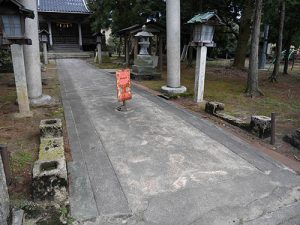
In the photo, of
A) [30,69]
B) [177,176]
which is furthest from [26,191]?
[30,69]

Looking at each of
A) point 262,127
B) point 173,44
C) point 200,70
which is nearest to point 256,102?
point 200,70

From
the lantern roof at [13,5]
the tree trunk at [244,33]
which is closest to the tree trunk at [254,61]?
the lantern roof at [13,5]

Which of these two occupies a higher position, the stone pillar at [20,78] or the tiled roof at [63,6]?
the tiled roof at [63,6]

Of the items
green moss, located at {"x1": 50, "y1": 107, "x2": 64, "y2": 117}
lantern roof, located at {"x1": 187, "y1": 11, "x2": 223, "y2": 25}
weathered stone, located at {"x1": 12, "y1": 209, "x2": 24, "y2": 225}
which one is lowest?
weathered stone, located at {"x1": 12, "y1": 209, "x2": 24, "y2": 225}

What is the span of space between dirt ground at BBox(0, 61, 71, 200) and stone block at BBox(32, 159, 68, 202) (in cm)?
18

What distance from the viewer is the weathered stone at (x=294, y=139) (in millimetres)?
5040

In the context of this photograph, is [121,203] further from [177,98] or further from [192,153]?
[177,98]

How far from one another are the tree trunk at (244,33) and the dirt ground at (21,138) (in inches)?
472

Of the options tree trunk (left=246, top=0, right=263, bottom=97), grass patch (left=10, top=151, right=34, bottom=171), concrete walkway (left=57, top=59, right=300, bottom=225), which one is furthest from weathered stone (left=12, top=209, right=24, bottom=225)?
tree trunk (left=246, top=0, right=263, bottom=97)

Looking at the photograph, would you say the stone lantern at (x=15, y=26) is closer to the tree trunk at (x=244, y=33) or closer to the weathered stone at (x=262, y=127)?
the weathered stone at (x=262, y=127)

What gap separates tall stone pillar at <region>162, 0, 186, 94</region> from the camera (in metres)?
8.93

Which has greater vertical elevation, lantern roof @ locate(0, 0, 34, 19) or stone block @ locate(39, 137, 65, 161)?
lantern roof @ locate(0, 0, 34, 19)

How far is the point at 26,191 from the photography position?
343 centimetres

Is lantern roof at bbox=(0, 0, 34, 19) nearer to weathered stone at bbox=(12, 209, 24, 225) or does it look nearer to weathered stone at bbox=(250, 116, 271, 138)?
weathered stone at bbox=(12, 209, 24, 225)
